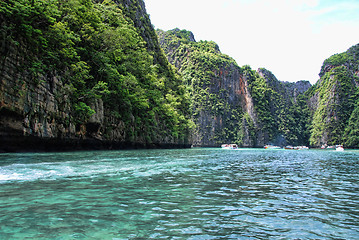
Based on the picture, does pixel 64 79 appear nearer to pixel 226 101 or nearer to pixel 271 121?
pixel 226 101

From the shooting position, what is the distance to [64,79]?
27109mm

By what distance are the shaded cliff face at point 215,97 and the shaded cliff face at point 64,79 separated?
347 ft

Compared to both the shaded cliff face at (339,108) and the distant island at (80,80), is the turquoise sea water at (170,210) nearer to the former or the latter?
the distant island at (80,80)

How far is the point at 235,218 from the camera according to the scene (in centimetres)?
613

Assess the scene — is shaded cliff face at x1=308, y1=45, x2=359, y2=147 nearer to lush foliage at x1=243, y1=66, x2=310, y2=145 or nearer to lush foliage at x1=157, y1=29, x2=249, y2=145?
lush foliage at x1=243, y1=66, x2=310, y2=145

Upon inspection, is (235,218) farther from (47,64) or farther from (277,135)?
(277,135)

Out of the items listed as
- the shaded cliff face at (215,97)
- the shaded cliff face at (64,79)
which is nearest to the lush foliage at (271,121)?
the shaded cliff face at (215,97)

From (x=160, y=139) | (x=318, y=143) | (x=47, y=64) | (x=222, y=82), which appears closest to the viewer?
(x=47, y=64)

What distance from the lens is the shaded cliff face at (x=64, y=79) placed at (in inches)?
793

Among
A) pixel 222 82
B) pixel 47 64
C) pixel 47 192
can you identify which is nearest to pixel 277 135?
pixel 222 82

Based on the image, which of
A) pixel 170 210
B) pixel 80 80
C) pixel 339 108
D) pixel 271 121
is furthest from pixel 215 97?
pixel 170 210

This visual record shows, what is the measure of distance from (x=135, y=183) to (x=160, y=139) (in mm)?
50849

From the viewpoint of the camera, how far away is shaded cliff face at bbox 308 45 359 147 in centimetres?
14075

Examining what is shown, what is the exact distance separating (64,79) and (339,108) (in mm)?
167546
